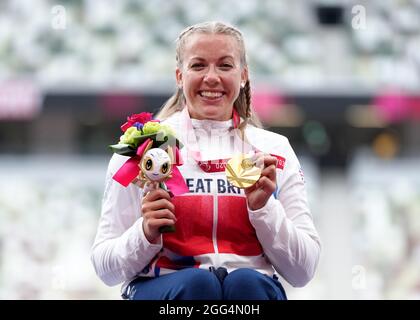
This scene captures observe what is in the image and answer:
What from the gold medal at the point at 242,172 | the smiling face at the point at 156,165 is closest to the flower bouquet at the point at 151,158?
the smiling face at the point at 156,165

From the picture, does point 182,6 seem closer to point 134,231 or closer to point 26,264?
point 26,264

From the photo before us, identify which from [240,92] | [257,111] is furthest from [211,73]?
[257,111]

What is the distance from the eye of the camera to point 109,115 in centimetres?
882

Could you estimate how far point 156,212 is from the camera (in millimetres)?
1829

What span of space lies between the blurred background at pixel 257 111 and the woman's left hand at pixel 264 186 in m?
5.20

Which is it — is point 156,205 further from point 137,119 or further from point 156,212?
point 137,119

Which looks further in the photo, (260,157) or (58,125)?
(58,125)

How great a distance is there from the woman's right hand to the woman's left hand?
0.15 m

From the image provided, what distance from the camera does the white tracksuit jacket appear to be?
190 centimetres

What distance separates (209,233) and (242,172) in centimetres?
→ 17

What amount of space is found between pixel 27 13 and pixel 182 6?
131cm

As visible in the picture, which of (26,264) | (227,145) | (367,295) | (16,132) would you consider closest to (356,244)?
(367,295)

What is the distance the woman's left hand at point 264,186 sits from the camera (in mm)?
1844

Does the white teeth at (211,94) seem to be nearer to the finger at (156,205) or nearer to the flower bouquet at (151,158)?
the flower bouquet at (151,158)
